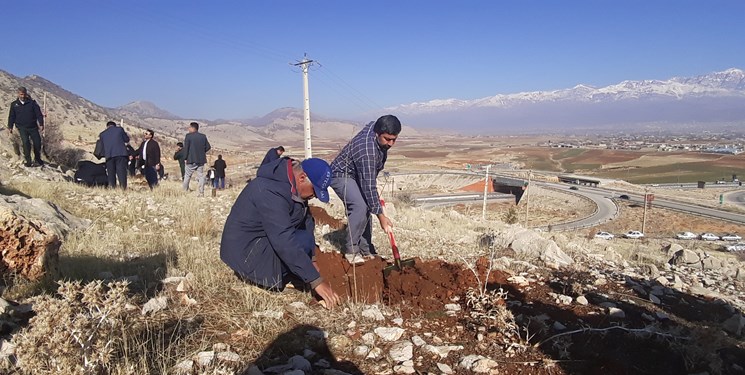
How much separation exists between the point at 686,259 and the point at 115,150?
10.9 metres

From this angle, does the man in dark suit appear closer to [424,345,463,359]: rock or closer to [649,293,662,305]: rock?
[424,345,463,359]: rock

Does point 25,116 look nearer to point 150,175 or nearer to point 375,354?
point 150,175

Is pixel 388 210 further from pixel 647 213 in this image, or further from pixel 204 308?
pixel 647 213

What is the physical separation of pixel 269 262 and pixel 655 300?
3666mm

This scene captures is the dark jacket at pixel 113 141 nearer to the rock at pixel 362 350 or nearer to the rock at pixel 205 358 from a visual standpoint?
the rock at pixel 205 358

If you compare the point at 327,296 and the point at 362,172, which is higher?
the point at 362,172

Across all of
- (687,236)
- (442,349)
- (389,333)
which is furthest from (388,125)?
(687,236)

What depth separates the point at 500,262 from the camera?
524 centimetres

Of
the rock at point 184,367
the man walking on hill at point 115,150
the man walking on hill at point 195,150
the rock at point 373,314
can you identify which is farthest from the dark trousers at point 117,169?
the rock at point 184,367

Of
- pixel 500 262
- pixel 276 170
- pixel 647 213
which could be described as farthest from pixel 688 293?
pixel 647 213

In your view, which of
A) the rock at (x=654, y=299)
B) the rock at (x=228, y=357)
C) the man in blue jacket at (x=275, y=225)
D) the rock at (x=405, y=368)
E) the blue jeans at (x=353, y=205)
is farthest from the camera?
the blue jeans at (x=353, y=205)

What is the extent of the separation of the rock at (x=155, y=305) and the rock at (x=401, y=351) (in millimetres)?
1691

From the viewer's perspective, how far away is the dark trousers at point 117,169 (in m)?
9.40

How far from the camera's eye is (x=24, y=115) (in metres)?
9.41
